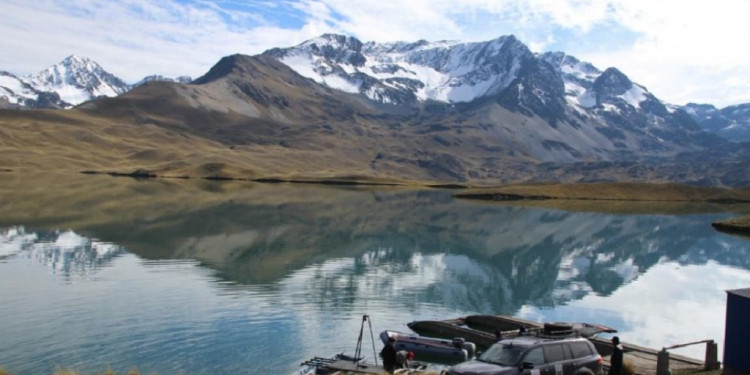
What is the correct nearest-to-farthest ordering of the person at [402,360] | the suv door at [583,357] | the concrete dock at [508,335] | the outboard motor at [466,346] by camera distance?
the suv door at [583,357] < the person at [402,360] < the concrete dock at [508,335] < the outboard motor at [466,346]

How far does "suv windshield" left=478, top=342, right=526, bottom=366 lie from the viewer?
86.2ft

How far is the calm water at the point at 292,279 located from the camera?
39219 millimetres

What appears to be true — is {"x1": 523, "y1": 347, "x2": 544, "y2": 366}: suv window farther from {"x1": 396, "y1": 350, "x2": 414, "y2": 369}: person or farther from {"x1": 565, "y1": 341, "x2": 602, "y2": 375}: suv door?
{"x1": 396, "y1": 350, "x2": 414, "y2": 369}: person

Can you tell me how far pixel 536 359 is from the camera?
1033 inches

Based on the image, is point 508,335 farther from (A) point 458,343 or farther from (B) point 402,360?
(B) point 402,360

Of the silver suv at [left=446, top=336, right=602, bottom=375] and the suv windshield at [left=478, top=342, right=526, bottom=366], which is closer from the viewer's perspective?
the silver suv at [left=446, top=336, right=602, bottom=375]

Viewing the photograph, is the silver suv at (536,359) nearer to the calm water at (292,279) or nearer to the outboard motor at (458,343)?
the outboard motor at (458,343)

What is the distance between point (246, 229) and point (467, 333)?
222 feet

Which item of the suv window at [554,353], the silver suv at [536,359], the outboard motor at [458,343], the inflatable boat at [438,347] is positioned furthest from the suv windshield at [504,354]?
the outboard motor at [458,343]

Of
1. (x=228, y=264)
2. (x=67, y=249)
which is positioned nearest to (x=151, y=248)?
(x=67, y=249)

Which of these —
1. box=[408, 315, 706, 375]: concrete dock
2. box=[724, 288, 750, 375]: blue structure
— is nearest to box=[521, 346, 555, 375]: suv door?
box=[408, 315, 706, 375]: concrete dock

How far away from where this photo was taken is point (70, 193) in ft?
528

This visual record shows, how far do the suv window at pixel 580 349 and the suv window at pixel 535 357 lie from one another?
184 centimetres

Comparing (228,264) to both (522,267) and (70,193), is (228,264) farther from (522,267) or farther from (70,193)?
(70,193)
